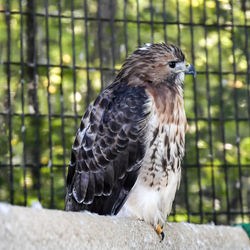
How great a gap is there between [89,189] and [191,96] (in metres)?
2.53

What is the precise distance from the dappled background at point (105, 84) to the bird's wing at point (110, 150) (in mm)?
1289

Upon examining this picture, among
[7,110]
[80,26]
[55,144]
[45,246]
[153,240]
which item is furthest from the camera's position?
[80,26]

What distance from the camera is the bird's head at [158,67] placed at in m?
2.79

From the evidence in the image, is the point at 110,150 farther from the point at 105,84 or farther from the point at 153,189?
the point at 105,84

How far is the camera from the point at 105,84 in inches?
173

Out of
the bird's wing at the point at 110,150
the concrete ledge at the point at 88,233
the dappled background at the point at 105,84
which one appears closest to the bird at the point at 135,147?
the bird's wing at the point at 110,150

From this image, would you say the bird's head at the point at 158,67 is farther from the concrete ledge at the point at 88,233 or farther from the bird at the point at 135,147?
the concrete ledge at the point at 88,233

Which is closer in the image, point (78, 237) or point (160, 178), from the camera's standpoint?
point (78, 237)

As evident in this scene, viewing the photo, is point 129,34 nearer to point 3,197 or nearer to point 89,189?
point 3,197

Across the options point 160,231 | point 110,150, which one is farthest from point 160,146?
point 160,231

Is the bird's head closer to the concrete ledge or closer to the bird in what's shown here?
the bird

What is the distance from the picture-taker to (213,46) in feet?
16.9

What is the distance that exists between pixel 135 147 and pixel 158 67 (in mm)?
460

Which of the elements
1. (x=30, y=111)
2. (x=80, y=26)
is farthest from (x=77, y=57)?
(x=30, y=111)
